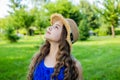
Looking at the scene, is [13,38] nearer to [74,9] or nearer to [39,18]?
[39,18]

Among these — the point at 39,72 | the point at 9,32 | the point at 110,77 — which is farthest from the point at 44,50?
the point at 9,32

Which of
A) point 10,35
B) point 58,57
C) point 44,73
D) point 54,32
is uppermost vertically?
point 54,32

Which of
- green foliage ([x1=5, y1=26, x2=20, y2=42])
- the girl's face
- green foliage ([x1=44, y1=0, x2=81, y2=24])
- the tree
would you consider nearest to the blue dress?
the girl's face

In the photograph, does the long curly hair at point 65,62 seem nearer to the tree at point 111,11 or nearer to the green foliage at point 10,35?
the green foliage at point 10,35

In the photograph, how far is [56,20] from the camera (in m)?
2.63

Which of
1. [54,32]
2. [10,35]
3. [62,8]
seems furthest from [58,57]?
[62,8]

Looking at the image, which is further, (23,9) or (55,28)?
(23,9)

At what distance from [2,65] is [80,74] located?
757cm

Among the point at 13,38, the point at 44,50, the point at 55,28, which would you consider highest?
the point at 55,28

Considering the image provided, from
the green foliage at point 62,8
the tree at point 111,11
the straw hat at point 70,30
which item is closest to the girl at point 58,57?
the straw hat at point 70,30

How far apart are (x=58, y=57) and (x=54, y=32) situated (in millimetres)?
206

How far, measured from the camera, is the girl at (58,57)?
248 centimetres

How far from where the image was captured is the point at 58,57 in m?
2.49

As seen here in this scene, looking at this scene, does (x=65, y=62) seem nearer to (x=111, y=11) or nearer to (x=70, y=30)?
(x=70, y=30)
